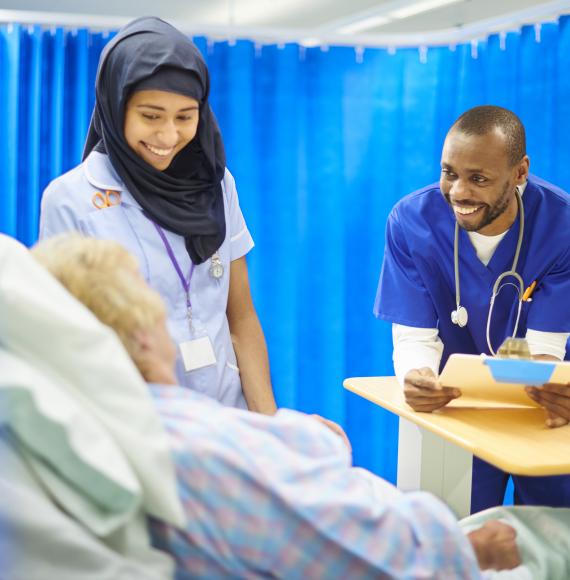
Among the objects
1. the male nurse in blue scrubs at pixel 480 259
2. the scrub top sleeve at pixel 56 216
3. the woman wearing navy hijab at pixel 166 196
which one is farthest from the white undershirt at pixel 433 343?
the scrub top sleeve at pixel 56 216

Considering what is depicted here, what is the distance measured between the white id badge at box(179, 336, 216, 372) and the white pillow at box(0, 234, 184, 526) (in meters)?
0.65

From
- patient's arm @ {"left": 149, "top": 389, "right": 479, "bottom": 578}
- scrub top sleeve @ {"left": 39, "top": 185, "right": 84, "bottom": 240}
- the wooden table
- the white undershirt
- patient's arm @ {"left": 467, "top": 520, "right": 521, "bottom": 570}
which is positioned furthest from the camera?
the white undershirt

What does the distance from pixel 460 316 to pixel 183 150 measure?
0.87 metres

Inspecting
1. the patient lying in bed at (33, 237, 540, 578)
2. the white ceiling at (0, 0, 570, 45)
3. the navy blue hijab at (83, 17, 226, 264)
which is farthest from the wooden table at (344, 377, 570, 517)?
the white ceiling at (0, 0, 570, 45)

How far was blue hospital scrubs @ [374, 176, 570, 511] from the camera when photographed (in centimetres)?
203

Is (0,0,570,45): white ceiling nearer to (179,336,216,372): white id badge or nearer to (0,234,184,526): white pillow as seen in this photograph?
(179,336,216,372): white id badge

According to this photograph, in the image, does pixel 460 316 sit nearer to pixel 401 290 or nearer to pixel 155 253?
pixel 401 290

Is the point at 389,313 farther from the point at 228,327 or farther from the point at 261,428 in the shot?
the point at 261,428

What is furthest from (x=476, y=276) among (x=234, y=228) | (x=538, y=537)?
(x=538, y=537)

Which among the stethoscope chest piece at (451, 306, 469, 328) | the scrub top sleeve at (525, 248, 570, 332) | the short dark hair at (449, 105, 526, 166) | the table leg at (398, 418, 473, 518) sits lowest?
the table leg at (398, 418, 473, 518)

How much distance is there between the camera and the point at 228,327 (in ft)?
6.00

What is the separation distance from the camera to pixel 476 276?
6.81ft

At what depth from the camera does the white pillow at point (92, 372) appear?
3.12 feet

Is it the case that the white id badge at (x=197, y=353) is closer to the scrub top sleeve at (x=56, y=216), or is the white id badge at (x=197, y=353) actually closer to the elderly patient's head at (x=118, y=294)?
the scrub top sleeve at (x=56, y=216)
